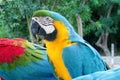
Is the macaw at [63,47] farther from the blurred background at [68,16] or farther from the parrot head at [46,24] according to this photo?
the blurred background at [68,16]

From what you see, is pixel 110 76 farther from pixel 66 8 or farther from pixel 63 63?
pixel 66 8

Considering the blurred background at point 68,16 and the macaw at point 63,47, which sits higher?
the macaw at point 63,47

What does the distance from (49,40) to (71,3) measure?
11.5ft

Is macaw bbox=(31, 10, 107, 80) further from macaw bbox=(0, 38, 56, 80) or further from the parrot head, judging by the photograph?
macaw bbox=(0, 38, 56, 80)

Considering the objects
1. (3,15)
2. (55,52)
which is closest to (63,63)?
(55,52)

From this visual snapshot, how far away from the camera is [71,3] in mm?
5156

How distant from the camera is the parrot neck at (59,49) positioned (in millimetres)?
1682

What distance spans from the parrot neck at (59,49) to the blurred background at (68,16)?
2.12 meters

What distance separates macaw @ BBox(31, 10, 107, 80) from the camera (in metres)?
1.67

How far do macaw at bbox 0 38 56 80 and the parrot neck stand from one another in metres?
0.21

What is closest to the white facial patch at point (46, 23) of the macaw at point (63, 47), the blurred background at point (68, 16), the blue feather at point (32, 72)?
the macaw at point (63, 47)

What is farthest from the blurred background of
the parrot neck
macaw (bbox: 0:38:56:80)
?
the parrot neck

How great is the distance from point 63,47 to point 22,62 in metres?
0.37

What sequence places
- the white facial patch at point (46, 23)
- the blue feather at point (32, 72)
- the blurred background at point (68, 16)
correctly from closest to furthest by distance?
the white facial patch at point (46, 23) < the blue feather at point (32, 72) < the blurred background at point (68, 16)
